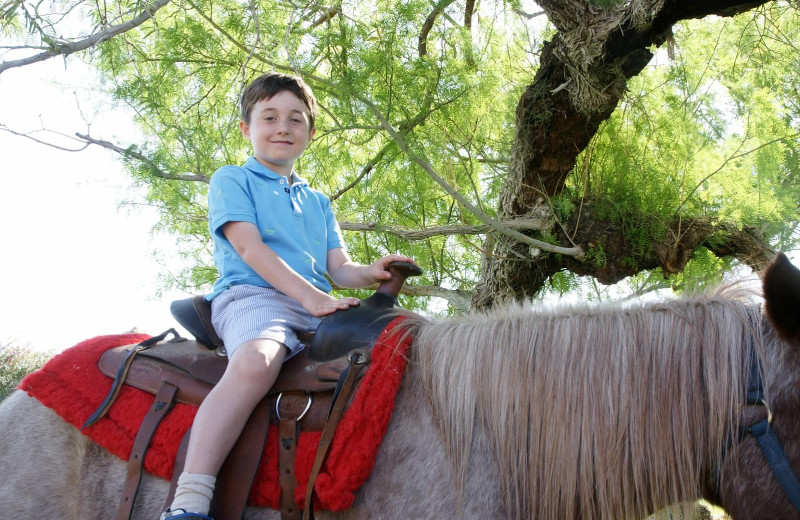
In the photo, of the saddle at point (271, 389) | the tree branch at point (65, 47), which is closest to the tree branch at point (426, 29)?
the tree branch at point (65, 47)

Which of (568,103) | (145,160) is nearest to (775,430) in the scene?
(568,103)

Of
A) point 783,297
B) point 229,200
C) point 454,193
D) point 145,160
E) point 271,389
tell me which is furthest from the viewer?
point 145,160

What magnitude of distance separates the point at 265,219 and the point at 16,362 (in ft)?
22.8

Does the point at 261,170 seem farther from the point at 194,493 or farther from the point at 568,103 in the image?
the point at 568,103

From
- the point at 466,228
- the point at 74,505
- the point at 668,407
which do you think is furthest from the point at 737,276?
the point at 466,228

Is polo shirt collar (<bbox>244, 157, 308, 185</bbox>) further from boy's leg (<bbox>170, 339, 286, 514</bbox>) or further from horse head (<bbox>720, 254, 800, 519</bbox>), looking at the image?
horse head (<bbox>720, 254, 800, 519</bbox>)

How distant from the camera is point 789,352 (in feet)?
5.06

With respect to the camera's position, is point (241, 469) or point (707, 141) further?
point (707, 141)

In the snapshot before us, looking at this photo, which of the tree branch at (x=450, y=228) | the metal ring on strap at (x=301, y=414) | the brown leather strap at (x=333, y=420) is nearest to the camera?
the brown leather strap at (x=333, y=420)

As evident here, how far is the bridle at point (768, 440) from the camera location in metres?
1.44

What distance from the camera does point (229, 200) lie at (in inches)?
84.9

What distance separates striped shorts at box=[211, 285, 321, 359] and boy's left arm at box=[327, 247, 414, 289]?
0.90ft

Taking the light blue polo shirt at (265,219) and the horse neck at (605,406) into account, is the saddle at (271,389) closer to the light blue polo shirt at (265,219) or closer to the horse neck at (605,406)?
the light blue polo shirt at (265,219)

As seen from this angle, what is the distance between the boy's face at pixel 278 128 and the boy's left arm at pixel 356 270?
449mm
